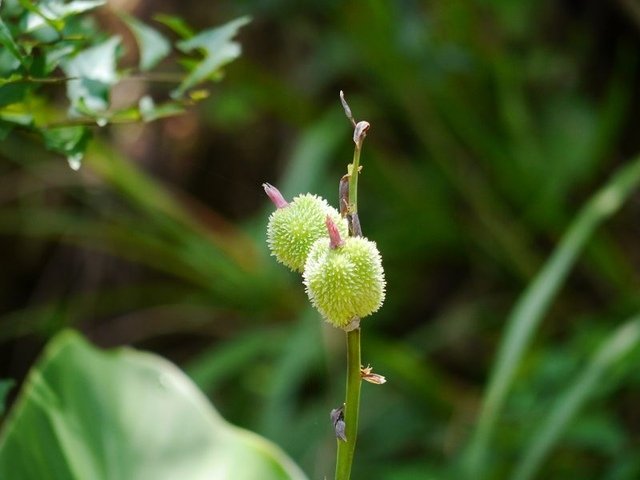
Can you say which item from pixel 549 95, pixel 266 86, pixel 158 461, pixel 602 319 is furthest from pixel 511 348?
pixel 266 86

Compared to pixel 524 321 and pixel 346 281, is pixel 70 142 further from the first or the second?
pixel 524 321

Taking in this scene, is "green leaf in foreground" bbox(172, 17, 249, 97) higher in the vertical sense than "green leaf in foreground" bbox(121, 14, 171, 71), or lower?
higher

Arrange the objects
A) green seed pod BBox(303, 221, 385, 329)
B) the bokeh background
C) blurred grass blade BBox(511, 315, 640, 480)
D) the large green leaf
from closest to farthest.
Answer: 1. green seed pod BBox(303, 221, 385, 329)
2. the large green leaf
3. blurred grass blade BBox(511, 315, 640, 480)
4. the bokeh background

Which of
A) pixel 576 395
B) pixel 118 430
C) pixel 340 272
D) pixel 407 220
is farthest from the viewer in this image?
pixel 407 220

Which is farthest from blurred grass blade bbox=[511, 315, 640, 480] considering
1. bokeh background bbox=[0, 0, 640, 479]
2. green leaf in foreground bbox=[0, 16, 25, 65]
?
green leaf in foreground bbox=[0, 16, 25, 65]

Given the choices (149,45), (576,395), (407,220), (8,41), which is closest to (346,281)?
(8,41)

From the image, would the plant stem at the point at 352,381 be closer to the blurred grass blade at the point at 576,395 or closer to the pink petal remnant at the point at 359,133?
the pink petal remnant at the point at 359,133

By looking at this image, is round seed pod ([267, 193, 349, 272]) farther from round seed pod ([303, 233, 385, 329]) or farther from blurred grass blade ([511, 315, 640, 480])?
blurred grass blade ([511, 315, 640, 480])

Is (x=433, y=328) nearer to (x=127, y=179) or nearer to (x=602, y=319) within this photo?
(x=602, y=319)
